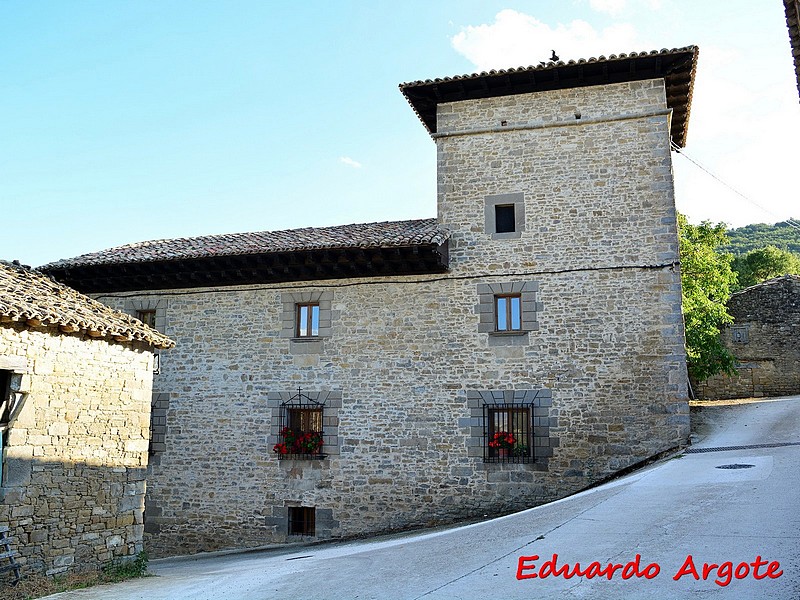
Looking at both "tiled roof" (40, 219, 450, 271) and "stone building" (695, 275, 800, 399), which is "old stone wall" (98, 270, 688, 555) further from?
"stone building" (695, 275, 800, 399)

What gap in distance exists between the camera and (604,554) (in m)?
6.36

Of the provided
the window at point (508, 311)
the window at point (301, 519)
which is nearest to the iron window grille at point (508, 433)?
the window at point (508, 311)

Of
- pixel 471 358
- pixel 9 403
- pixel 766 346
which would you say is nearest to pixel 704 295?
pixel 766 346

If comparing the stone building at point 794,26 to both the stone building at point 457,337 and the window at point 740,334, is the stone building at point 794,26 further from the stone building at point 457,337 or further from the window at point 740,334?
the window at point 740,334

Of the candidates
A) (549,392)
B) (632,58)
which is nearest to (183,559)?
(549,392)

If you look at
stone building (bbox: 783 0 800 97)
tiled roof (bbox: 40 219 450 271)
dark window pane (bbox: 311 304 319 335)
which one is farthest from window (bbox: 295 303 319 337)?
stone building (bbox: 783 0 800 97)

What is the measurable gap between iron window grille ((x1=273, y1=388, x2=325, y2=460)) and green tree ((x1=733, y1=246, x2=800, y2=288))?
28.7m

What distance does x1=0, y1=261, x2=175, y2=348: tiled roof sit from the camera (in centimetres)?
865

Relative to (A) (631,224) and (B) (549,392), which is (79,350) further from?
(A) (631,224)

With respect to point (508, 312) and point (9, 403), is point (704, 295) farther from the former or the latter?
point (9, 403)

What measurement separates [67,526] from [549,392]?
8.01 metres

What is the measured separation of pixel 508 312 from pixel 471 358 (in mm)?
1128

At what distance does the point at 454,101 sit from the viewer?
1419cm

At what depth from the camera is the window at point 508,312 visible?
13125 millimetres
